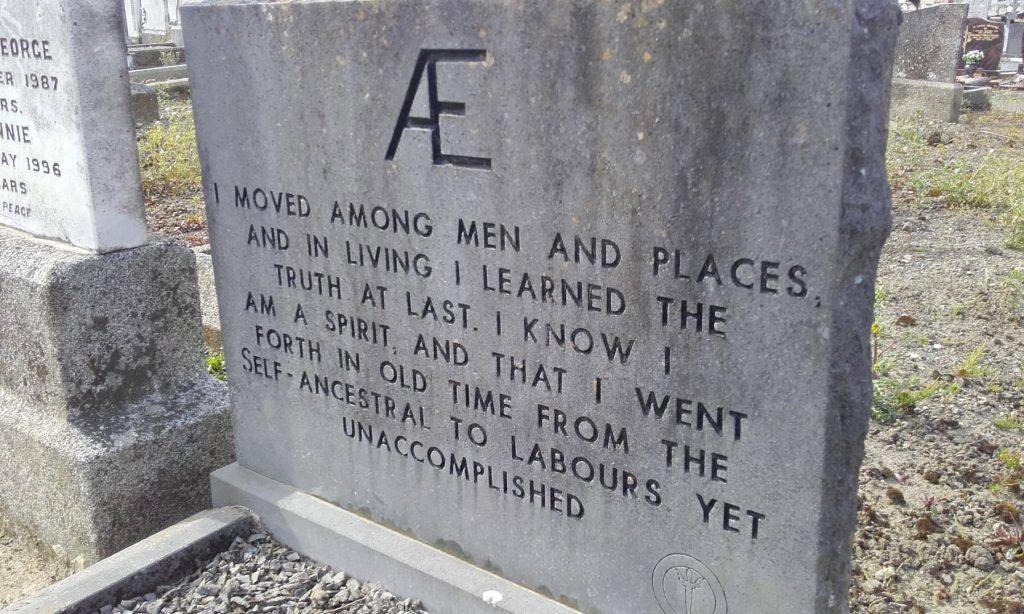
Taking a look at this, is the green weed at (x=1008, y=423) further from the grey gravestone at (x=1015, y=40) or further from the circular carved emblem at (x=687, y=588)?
the grey gravestone at (x=1015, y=40)

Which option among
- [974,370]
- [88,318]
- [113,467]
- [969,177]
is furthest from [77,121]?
[969,177]

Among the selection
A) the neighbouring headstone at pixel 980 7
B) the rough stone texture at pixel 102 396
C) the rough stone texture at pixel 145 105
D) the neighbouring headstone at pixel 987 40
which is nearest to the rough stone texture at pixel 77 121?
the rough stone texture at pixel 102 396

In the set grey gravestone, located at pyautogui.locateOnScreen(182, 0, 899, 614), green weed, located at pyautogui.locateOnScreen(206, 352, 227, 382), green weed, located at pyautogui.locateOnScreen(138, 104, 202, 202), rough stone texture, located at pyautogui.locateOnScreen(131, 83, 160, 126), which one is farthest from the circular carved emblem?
rough stone texture, located at pyautogui.locateOnScreen(131, 83, 160, 126)

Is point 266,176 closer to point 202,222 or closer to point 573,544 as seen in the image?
point 573,544

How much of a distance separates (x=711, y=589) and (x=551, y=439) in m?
0.52

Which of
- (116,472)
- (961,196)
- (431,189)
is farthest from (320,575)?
(961,196)

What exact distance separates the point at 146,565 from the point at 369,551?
664mm

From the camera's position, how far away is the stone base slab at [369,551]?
2473 millimetres

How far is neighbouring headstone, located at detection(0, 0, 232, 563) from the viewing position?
3008mm

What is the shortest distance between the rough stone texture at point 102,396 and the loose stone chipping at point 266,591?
1.60 feet

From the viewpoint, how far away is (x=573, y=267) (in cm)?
212

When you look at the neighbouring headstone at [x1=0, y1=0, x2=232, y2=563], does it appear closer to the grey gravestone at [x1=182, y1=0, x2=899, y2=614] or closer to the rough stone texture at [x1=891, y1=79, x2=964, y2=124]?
the grey gravestone at [x1=182, y1=0, x2=899, y2=614]

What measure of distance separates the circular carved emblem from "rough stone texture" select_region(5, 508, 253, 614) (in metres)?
1.45

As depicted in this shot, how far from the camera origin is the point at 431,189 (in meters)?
2.35
